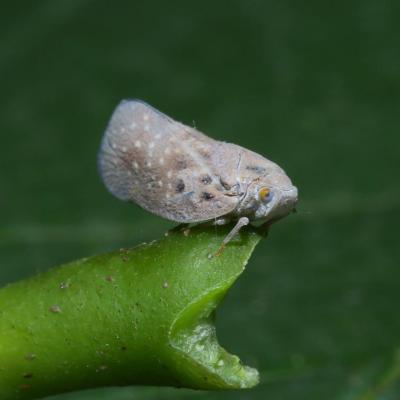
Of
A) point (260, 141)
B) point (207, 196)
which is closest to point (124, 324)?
point (207, 196)

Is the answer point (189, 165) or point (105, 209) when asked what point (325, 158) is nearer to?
point (105, 209)

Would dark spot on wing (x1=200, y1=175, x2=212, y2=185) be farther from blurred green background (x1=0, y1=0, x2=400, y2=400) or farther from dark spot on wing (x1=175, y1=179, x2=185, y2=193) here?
blurred green background (x1=0, y1=0, x2=400, y2=400)

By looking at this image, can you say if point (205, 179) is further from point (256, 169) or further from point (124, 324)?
point (124, 324)

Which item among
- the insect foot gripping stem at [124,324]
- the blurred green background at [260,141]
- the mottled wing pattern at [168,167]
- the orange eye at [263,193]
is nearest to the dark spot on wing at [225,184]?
the mottled wing pattern at [168,167]

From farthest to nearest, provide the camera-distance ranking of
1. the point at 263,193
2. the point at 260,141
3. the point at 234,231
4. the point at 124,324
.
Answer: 1. the point at 260,141
2. the point at 263,193
3. the point at 234,231
4. the point at 124,324

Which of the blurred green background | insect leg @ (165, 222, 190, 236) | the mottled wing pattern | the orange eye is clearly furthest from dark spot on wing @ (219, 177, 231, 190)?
the blurred green background

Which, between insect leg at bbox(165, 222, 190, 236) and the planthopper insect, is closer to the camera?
insect leg at bbox(165, 222, 190, 236)
